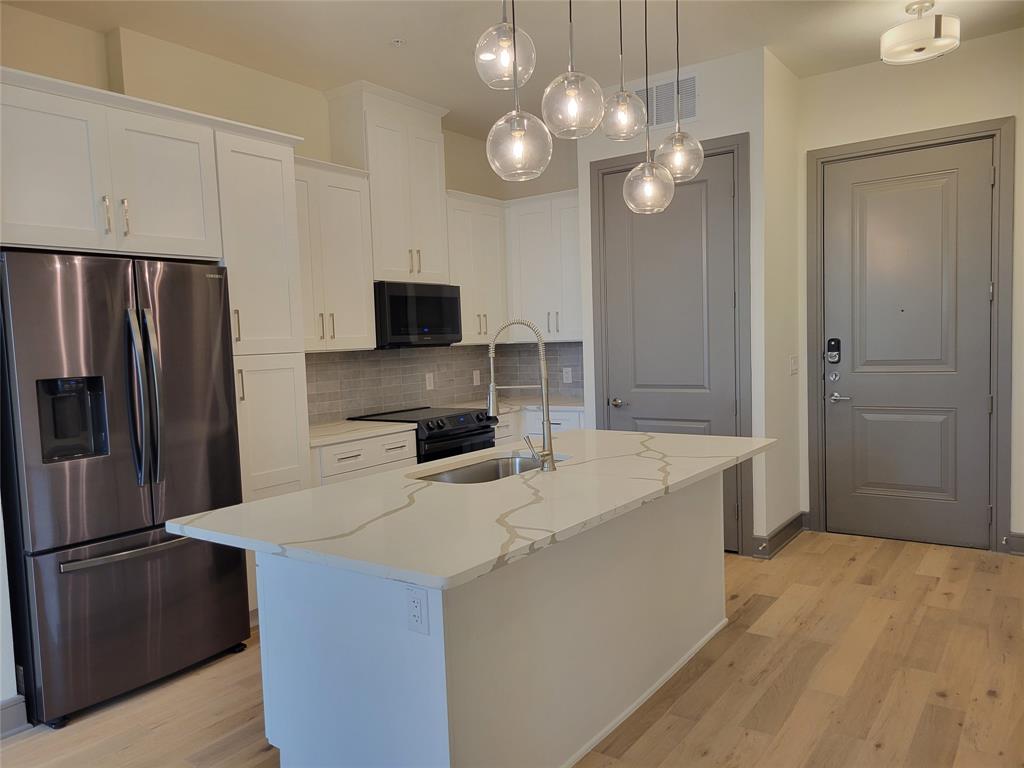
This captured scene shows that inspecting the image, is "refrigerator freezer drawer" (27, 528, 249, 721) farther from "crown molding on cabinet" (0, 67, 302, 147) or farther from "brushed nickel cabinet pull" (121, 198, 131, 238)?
"crown molding on cabinet" (0, 67, 302, 147)

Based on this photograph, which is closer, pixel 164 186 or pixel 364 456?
pixel 164 186

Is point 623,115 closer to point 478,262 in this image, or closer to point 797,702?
point 797,702

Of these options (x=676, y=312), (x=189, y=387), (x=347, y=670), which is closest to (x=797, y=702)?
(x=347, y=670)

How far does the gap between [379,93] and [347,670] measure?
3.42m

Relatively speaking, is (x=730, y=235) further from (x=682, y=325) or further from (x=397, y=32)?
(x=397, y=32)

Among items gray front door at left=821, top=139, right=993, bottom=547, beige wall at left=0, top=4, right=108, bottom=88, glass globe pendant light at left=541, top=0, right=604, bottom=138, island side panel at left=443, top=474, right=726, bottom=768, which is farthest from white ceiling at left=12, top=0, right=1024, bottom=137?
island side panel at left=443, top=474, right=726, bottom=768

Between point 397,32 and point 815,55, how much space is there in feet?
7.64

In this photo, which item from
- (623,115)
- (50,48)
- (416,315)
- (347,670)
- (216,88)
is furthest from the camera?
(416,315)

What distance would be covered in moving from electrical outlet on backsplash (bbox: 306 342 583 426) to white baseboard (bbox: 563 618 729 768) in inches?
97.1

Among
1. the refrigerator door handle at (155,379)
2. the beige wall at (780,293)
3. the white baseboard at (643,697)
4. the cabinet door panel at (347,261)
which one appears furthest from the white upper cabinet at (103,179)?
the beige wall at (780,293)

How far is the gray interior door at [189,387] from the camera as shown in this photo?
8.96 feet

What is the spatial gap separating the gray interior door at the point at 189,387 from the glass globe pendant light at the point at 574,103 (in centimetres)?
167

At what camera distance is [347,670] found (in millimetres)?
1840

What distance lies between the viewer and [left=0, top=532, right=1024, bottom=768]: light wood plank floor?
2.21m
